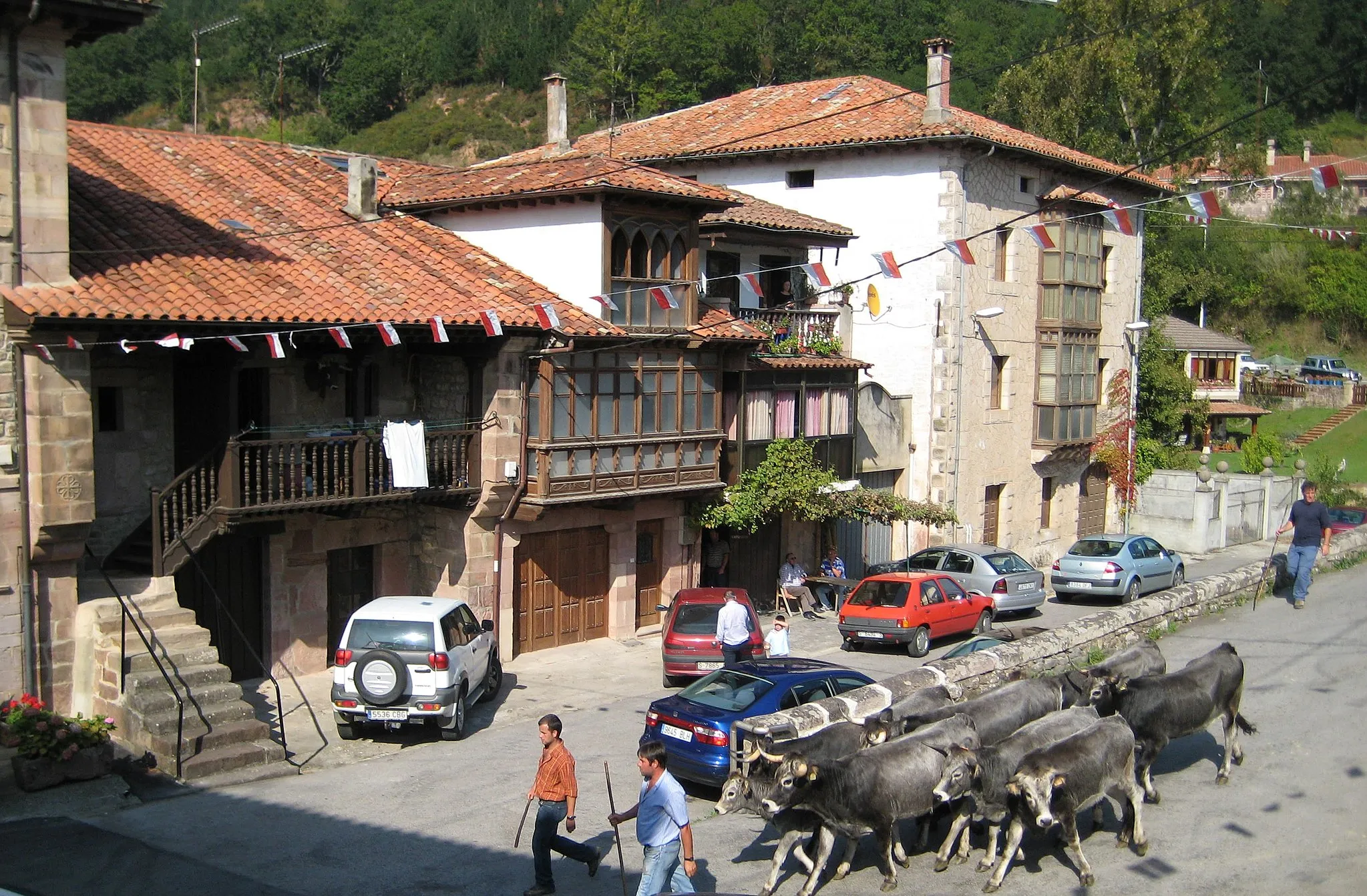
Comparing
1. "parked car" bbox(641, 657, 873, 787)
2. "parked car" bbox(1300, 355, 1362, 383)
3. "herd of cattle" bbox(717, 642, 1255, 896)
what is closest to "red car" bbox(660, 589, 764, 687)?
"parked car" bbox(641, 657, 873, 787)

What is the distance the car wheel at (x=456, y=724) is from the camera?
16.9 meters

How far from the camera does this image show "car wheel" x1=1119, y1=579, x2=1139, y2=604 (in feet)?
91.4

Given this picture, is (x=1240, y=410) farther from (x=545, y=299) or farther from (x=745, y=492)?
(x=545, y=299)

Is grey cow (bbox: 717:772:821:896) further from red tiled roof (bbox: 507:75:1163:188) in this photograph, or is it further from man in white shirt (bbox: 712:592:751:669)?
red tiled roof (bbox: 507:75:1163:188)

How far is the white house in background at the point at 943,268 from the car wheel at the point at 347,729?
14208 mm

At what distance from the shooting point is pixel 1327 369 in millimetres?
64688

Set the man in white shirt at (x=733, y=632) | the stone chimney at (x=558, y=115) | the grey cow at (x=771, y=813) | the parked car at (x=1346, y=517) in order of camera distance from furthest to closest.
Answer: the parked car at (x=1346, y=517)
the stone chimney at (x=558, y=115)
the man in white shirt at (x=733, y=632)
the grey cow at (x=771, y=813)

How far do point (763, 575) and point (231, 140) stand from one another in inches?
561

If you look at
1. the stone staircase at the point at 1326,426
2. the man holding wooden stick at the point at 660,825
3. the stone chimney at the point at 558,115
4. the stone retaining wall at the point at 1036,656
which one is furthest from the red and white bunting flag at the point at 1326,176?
the stone staircase at the point at 1326,426

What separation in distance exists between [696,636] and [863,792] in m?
9.61

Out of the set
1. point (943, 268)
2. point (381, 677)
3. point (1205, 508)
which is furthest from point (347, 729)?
point (1205, 508)

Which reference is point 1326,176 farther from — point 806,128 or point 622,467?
point 806,128

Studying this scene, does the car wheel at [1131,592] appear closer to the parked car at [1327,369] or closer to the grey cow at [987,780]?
the grey cow at [987,780]

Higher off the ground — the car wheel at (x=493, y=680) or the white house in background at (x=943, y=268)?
the white house in background at (x=943, y=268)
